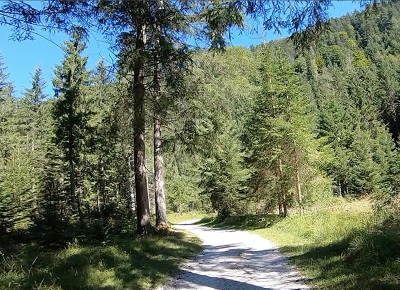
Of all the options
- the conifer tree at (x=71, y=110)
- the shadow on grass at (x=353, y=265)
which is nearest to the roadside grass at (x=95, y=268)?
the shadow on grass at (x=353, y=265)

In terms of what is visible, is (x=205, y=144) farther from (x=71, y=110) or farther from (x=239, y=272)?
(x=71, y=110)

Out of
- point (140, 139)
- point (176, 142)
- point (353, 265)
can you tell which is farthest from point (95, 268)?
point (176, 142)

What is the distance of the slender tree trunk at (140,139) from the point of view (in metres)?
11.9

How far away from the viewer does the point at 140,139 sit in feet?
41.9

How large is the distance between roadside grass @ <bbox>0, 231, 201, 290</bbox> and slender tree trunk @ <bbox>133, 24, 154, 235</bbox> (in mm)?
1517

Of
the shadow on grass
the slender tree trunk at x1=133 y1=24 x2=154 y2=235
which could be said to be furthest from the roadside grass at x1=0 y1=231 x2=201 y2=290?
the shadow on grass

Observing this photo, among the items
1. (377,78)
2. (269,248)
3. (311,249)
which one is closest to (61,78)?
(269,248)

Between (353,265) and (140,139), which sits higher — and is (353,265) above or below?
below

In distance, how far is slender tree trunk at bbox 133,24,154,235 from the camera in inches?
470

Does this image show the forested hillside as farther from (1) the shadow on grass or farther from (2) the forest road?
(2) the forest road

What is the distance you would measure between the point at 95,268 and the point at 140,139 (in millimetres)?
5510

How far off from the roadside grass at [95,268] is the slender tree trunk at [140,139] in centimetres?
152

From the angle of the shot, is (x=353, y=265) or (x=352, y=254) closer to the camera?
(x=353, y=265)

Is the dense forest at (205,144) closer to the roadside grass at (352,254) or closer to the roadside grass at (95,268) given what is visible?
the roadside grass at (352,254)
